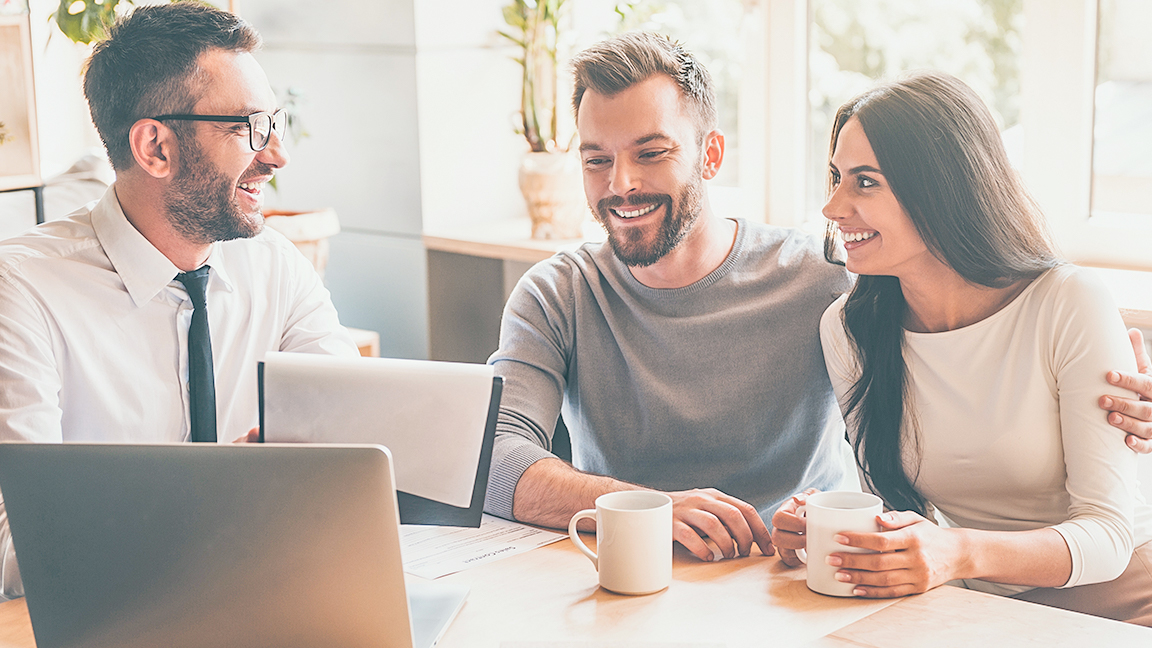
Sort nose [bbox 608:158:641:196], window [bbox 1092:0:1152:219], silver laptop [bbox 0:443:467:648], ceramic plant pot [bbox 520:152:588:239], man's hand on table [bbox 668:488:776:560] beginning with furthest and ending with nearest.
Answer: ceramic plant pot [bbox 520:152:588:239], window [bbox 1092:0:1152:219], nose [bbox 608:158:641:196], man's hand on table [bbox 668:488:776:560], silver laptop [bbox 0:443:467:648]

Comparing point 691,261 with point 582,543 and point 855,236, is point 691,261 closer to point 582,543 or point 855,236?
point 855,236

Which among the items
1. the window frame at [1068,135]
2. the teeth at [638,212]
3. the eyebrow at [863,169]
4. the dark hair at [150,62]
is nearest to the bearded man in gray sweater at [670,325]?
the teeth at [638,212]

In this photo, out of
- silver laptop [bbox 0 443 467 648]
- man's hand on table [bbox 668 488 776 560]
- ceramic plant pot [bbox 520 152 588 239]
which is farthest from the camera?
ceramic plant pot [bbox 520 152 588 239]

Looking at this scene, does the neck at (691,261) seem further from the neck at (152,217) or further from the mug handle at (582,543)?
the neck at (152,217)

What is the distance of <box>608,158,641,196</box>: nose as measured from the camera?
5.89ft

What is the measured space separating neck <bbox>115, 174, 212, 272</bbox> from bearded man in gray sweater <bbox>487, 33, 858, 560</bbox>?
525mm

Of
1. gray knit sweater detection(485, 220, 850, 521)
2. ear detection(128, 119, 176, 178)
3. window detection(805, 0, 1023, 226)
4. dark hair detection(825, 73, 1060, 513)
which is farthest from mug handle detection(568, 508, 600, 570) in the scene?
window detection(805, 0, 1023, 226)

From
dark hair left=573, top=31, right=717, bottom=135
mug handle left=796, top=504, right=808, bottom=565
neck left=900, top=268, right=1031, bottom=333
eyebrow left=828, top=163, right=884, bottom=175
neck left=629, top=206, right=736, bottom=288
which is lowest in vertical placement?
mug handle left=796, top=504, right=808, bottom=565

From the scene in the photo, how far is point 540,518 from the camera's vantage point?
4.88 feet

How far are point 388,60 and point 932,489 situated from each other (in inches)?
80.5

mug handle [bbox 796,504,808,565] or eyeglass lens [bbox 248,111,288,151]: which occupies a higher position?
eyeglass lens [bbox 248,111,288,151]

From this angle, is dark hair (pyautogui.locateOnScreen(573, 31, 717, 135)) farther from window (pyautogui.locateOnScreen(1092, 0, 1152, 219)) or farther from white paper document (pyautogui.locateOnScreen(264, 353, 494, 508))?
window (pyautogui.locateOnScreen(1092, 0, 1152, 219))

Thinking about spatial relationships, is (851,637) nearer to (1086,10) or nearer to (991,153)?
(991,153)

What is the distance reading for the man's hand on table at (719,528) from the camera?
4.34 ft
